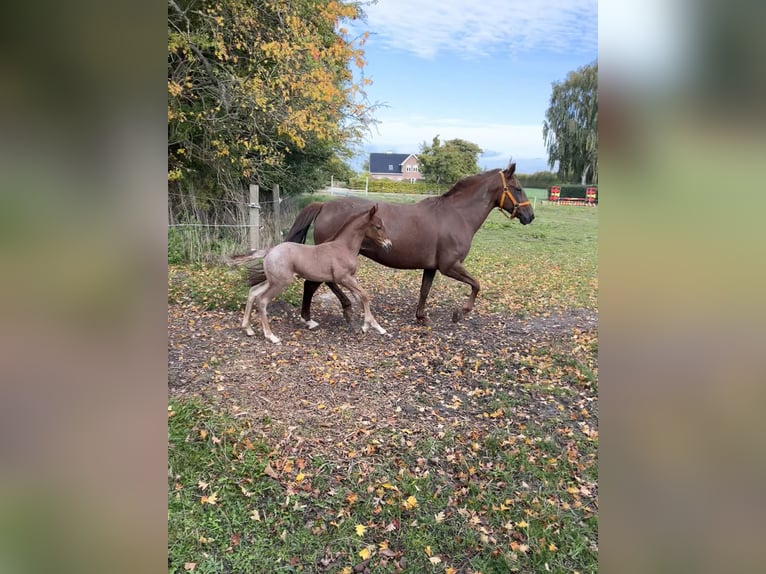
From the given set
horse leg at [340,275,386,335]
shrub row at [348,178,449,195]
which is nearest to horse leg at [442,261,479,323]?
horse leg at [340,275,386,335]

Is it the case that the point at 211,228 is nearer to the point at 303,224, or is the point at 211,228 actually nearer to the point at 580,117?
the point at 303,224

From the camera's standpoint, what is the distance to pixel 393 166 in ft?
24.1

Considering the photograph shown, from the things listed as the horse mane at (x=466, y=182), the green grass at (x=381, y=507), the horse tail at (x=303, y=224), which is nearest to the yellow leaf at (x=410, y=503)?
the green grass at (x=381, y=507)

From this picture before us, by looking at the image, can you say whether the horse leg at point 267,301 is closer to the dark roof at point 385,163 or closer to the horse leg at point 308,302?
the horse leg at point 308,302

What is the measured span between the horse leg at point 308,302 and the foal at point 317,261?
1.53 feet

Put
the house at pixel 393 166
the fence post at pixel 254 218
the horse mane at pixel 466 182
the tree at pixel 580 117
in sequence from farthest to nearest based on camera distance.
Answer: the fence post at pixel 254 218 → the house at pixel 393 166 → the horse mane at pixel 466 182 → the tree at pixel 580 117

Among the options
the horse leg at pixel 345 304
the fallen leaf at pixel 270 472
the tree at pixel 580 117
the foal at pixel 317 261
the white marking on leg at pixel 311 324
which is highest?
the tree at pixel 580 117

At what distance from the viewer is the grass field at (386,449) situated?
2121 millimetres
